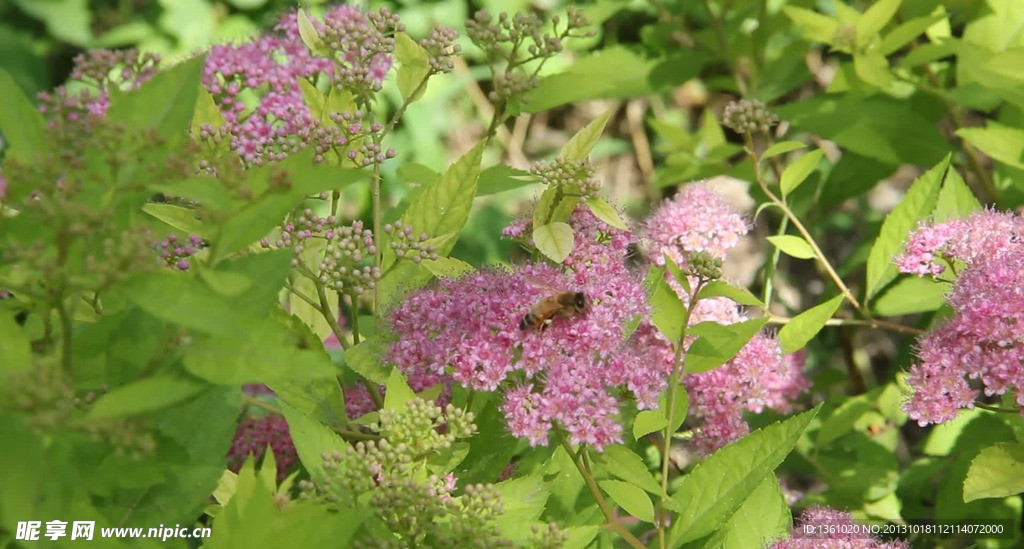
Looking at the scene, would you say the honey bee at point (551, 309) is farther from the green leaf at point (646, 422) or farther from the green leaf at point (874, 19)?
the green leaf at point (874, 19)

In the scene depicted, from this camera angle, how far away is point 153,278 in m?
1.08

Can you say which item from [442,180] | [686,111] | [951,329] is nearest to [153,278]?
[442,180]

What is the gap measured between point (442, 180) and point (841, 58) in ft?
8.27

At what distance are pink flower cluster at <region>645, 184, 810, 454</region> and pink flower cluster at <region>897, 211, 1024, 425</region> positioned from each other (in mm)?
269

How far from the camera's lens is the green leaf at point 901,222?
191 centimetres

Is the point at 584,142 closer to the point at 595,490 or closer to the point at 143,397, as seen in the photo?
the point at 595,490

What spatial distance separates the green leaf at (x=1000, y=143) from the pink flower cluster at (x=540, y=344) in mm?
835

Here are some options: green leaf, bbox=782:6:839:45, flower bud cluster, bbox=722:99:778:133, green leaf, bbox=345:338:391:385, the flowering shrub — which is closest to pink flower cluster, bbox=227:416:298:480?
the flowering shrub

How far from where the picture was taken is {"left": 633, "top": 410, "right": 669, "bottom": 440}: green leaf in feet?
4.86

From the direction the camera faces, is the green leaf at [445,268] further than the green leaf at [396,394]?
Yes

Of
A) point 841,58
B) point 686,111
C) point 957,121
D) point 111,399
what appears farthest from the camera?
point 686,111

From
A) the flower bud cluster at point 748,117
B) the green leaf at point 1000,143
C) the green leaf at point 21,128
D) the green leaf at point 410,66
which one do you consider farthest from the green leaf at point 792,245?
the green leaf at point 21,128

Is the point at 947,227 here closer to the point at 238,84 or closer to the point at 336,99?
the point at 336,99

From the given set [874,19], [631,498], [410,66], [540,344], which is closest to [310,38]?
[410,66]
